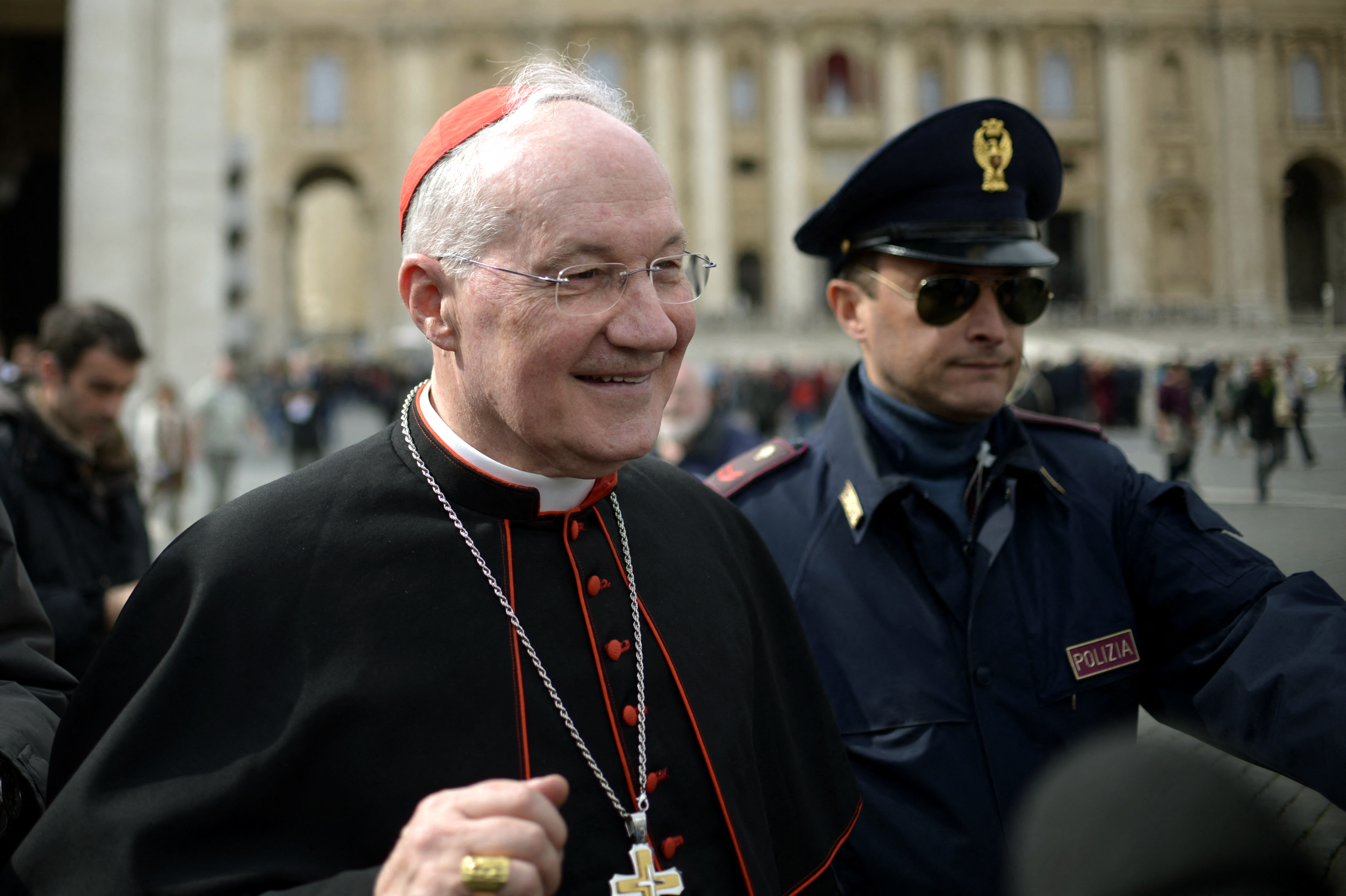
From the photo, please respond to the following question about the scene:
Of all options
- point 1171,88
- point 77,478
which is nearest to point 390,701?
point 77,478

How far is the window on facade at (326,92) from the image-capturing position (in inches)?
1661

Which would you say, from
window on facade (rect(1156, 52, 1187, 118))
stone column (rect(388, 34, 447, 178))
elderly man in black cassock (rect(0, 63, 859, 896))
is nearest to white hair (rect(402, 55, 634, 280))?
elderly man in black cassock (rect(0, 63, 859, 896))

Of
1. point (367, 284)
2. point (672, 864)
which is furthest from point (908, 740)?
point (367, 284)

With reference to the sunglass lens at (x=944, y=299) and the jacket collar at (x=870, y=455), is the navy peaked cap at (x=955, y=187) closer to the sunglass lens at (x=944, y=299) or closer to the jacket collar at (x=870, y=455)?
the sunglass lens at (x=944, y=299)

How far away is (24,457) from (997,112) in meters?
2.87

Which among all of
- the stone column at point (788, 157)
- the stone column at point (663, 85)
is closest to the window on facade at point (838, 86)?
the stone column at point (788, 157)

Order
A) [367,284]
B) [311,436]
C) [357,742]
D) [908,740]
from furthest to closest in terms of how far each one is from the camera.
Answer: [367,284]
[311,436]
[908,740]
[357,742]

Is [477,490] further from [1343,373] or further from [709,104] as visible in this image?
[709,104]

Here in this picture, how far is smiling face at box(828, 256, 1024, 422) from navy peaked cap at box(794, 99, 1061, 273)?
0.05 m

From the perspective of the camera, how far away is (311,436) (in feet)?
43.3

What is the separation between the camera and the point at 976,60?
134ft

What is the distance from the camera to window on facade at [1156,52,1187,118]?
4.86 metres

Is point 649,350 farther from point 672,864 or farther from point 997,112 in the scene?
point 997,112

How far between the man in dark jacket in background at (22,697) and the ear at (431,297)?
759 millimetres
